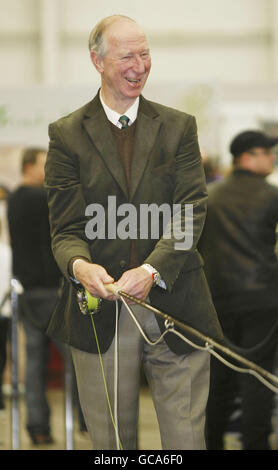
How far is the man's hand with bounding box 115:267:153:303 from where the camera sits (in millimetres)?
1928

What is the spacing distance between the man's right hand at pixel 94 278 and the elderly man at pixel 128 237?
46 mm

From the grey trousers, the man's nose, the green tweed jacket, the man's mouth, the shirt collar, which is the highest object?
the man's nose

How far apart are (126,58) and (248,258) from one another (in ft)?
5.51

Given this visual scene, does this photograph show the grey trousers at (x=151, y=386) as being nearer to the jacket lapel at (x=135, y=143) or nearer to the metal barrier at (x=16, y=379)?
the jacket lapel at (x=135, y=143)

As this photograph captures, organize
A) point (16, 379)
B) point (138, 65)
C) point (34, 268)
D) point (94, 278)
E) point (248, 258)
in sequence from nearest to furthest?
point (94, 278) < point (138, 65) < point (248, 258) < point (16, 379) < point (34, 268)

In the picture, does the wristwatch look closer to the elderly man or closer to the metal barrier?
the elderly man

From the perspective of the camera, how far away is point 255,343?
142 inches

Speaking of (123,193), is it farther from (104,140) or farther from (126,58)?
(126,58)

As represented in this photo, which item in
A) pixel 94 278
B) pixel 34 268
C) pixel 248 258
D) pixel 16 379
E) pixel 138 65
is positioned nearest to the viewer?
pixel 94 278

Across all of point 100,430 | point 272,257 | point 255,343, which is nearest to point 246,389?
point 255,343

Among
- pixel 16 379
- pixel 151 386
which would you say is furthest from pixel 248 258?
pixel 151 386

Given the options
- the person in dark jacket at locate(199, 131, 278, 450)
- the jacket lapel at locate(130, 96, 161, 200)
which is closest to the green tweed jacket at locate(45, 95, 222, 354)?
the jacket lapel at locate(130, 96, 161, 200)

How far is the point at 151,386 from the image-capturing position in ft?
7.03

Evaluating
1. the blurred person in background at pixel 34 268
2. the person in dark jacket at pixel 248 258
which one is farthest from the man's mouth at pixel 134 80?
the blurred person in background at pixel 34 268
